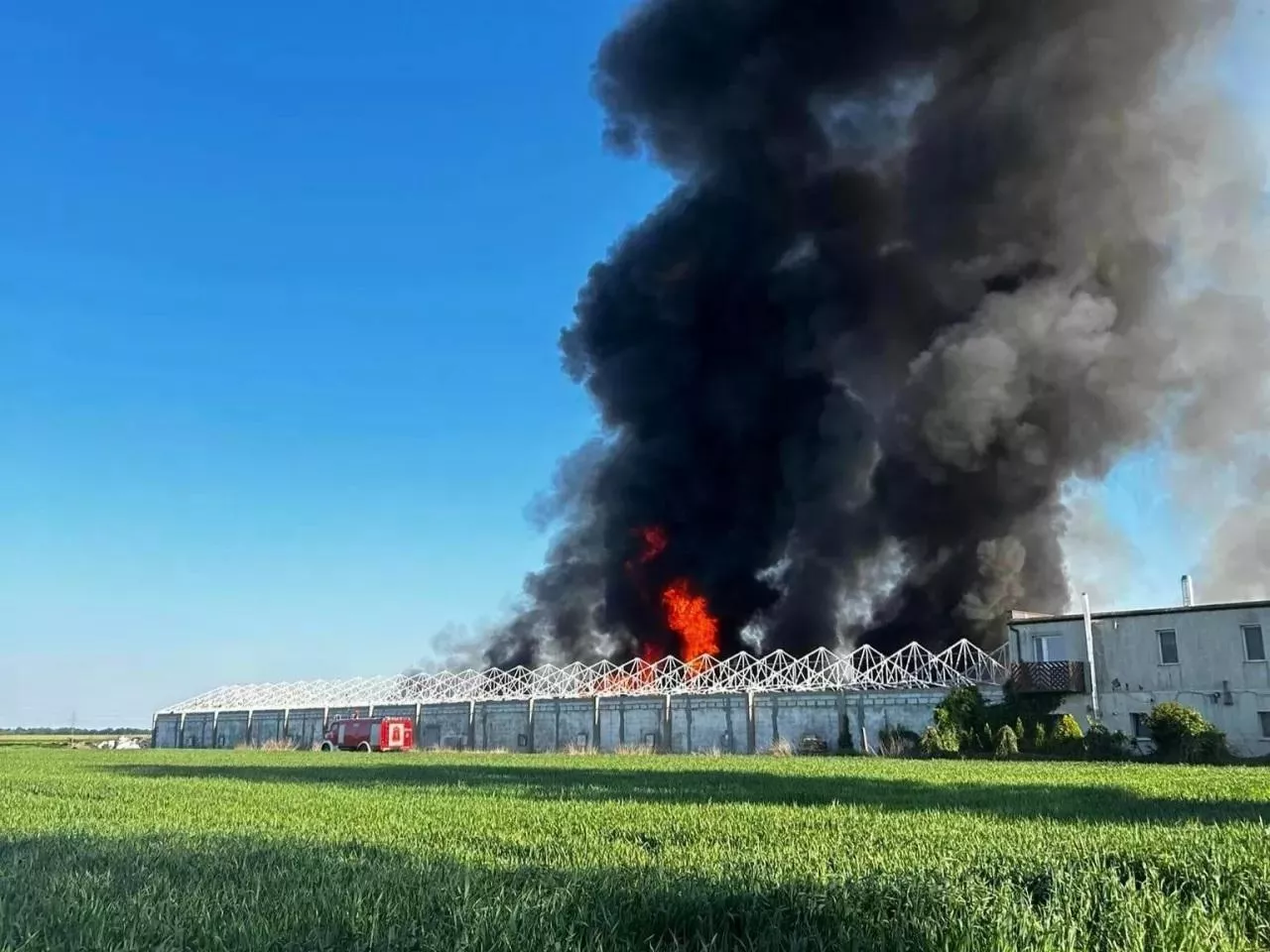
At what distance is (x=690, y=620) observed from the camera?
261 feet

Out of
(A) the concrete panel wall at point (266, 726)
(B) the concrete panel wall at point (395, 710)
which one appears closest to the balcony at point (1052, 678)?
(B) the concrete panel wall at point (395, 710)

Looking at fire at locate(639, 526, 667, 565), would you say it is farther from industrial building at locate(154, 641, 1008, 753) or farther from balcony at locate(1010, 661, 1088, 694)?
balcony at locate(1010, 661, 1088, 694)

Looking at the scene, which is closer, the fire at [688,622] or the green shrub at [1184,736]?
the green shrub at [1184,736]

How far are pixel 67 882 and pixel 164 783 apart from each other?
17770mm

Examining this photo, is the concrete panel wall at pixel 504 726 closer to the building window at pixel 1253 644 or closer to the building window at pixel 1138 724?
the building window at pixel 1138 724

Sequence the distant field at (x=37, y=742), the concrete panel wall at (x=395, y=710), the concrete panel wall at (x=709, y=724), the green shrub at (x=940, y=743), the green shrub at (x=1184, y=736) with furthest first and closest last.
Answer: the distant field at (x=37, y=742), the concrete panel wall at (x=395, y=710), the concrete panel wall at (x=709, y=724), the green shrub at (x=940, y=743), the green shrub at (x=1184, y=736)

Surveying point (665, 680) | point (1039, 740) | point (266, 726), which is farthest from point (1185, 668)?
point (266, 726)

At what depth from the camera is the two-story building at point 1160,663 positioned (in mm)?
37625

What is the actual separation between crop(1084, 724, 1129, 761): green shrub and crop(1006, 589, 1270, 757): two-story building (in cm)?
279

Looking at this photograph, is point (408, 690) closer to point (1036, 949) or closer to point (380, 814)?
point (380, 814)

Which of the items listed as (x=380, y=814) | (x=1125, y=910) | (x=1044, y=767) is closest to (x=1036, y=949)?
(x=1125, y=910)

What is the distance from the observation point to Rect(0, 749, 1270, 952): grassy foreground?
19.2ft

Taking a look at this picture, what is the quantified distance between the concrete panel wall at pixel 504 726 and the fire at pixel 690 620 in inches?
847

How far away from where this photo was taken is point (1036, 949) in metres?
5.53
